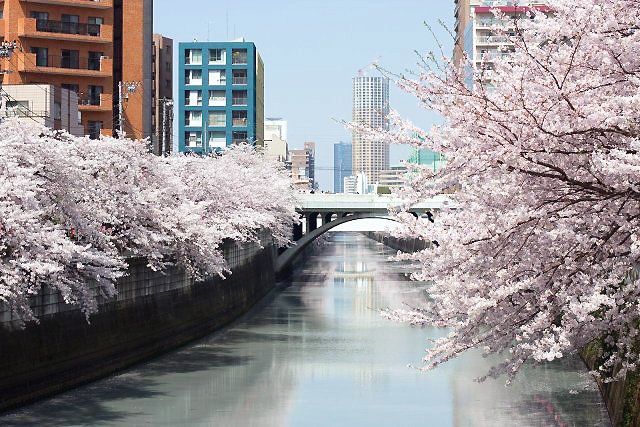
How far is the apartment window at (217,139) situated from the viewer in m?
107

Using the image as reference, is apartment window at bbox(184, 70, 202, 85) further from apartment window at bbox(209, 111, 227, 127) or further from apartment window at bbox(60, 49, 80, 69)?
apartment window at bbox(60, 49, 80, 69)

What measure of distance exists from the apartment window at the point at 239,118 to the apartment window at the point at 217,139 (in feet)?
5.52

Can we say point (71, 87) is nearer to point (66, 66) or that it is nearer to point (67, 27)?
point (66, 66)

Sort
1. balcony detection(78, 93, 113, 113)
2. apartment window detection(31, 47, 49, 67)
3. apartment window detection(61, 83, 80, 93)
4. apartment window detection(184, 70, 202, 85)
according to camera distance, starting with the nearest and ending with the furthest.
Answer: apartment window detection(31, 47, 49, 67) < apartment window detection(61, 83, 80, 93) < balcony detection(78, 93, 113, 113) < apartment window detection(184, 70, 202, 85)

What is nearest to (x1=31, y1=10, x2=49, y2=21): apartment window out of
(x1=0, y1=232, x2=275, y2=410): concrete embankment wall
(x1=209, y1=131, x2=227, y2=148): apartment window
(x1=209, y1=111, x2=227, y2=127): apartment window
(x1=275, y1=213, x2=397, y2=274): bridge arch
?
(x1=0, y1=232, x2=275, y2=410): concrete embankment wall

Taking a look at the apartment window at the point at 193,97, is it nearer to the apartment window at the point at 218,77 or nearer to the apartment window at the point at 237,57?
the apartment window at the point at 218,77

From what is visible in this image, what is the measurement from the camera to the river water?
25.4 metres

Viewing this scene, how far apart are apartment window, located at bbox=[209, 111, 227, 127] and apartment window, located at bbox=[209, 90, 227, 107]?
2.68ft

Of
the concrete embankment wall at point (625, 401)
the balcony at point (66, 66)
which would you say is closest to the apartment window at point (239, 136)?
the balcony at point (66, 66)

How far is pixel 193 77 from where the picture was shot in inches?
4341

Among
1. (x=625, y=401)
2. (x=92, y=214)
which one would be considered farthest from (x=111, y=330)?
(x=625, y=401)

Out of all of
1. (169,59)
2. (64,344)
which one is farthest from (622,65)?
(169,59)

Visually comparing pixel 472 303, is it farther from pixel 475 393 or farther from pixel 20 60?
pixel 20 60

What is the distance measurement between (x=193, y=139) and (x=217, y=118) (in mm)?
3118
